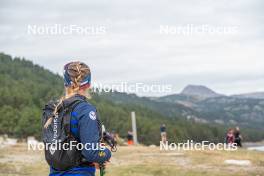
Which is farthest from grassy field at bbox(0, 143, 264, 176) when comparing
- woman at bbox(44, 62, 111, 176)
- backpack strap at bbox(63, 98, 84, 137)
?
backpack strap at bbox(63, 98, 84, 137)

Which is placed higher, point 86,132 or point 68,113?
point 68,113

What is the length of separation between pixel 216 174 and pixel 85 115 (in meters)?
13.7

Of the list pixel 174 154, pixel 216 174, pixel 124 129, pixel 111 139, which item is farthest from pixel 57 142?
pixel 124 129

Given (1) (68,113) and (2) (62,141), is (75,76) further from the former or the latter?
(2) (62,141)

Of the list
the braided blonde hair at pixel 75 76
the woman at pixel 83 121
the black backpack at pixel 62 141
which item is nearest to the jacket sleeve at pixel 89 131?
the woman at pixel 83 121

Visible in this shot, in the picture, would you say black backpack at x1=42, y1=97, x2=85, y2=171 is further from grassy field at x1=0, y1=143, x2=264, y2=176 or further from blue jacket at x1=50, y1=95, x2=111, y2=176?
grassy field at x1=0, y1=143, x2=264, y2=176

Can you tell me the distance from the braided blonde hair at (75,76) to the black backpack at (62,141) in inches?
2.6

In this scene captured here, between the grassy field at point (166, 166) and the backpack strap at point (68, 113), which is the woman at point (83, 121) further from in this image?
the grassy field at point (166, 166)

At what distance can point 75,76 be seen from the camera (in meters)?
5.18

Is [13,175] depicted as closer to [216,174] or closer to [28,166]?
[28,166]

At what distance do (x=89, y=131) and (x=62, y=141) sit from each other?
1.00 ft

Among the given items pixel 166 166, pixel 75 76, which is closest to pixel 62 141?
pixel 75 76

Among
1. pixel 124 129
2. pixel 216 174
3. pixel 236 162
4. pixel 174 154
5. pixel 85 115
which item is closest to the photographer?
pixel 85 115

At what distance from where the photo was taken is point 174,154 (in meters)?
25.3
